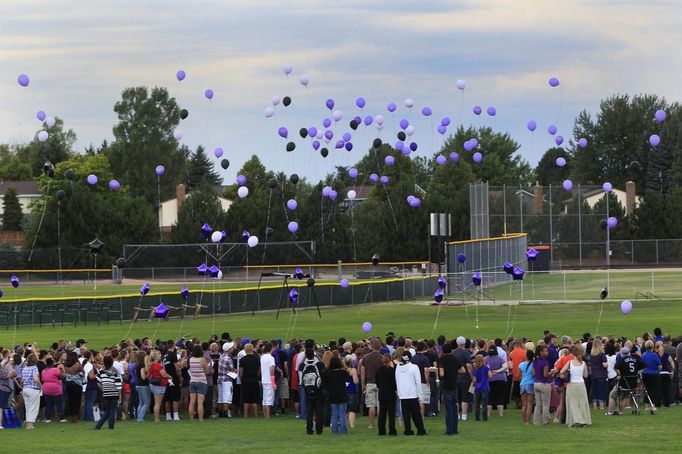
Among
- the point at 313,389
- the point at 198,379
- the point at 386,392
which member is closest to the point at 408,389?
the point at 386,392

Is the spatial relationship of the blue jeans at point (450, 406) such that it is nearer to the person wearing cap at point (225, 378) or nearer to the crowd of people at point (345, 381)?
the crowd of people at point (345, 381)

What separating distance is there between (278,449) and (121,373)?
16.9ft

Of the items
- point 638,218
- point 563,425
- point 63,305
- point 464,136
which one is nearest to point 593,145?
point 464,136

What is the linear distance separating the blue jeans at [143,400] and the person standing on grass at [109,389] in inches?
41.0

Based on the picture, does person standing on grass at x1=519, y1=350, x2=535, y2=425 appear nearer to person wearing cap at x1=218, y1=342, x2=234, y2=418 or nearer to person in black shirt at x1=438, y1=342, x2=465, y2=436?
person in black shirt at x1=438, y1=342, x2=465, y2=436

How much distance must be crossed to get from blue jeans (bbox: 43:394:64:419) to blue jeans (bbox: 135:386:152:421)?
4.65 feet

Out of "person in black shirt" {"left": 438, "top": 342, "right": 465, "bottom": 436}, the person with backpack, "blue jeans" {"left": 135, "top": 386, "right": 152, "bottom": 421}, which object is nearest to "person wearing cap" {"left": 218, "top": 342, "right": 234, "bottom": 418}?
"blue jeans" {"left": 135, "top": 386, "right": 152, "bottom": 421}

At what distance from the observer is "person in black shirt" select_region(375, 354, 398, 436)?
2059 centimetres

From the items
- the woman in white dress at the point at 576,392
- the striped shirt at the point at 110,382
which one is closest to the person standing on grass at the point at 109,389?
the striped shirt at the point at 110,382

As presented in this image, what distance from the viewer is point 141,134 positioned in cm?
12494

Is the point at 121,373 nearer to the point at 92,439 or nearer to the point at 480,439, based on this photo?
the point at 92,439

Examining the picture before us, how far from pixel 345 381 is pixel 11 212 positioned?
116 meters

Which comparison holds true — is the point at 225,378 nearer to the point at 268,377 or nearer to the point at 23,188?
the point at 268,377

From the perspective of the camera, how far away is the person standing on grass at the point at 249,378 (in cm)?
2366
